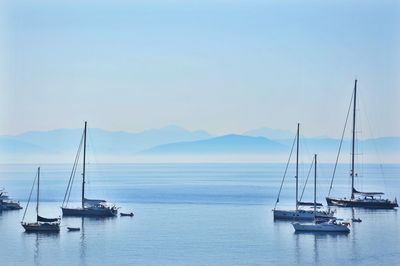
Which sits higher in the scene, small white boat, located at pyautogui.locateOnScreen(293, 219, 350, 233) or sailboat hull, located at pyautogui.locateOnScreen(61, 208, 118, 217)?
sailboat hull, located at pyautogui.locateOnScreen(61, 208, 118, 217)

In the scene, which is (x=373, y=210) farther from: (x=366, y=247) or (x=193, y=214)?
(x=366, y=247)

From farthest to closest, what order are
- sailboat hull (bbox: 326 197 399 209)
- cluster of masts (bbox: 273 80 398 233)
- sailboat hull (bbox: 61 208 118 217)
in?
sailboat hull (bbox: 326 197 399 209), sailboat hull (bbox: 61 208 118 217), cluster of masts (bbox: 273 80 398 233)

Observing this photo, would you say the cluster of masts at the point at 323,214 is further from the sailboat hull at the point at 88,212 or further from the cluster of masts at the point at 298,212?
the sailboat hull at the point at 88,212

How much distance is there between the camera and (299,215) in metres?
59.4

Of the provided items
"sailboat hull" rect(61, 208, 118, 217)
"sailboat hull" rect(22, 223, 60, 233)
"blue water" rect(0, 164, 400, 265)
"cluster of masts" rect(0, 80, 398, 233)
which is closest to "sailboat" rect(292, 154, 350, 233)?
"cluster of masts" rect(0, 80, 398, 233)

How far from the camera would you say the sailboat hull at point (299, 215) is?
57.7 meters

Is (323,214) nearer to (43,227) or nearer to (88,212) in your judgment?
(88,212)

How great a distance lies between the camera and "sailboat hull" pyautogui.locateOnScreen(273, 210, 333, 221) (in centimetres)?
5767

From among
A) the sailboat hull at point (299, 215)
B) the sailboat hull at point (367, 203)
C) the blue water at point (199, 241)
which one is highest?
the sailboat hull at point (367, 203)

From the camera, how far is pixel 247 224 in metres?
59.6

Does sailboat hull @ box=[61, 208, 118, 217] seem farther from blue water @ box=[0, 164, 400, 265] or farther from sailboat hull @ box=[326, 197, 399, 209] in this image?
sailboat hull @ box=[326, 197, 399, 209]

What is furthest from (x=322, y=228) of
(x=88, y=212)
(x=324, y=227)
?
(x=88, y=212)

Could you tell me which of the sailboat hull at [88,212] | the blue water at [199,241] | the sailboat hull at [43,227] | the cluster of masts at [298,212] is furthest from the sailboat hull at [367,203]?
the sailboat hull at [43,227]

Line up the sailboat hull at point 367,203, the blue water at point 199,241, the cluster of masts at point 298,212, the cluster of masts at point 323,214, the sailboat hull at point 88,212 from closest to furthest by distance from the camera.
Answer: the blue water at point 199,241 < the cluster of masts at point 298,212 < the cluster of masts at point 323,214 < the sailboat hull at point 88,212 < the sailboat hull at point 367,203
